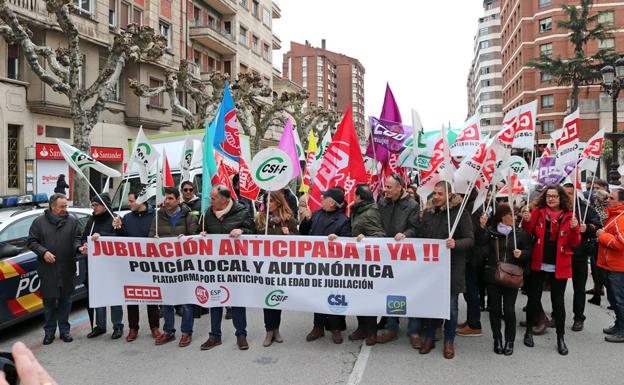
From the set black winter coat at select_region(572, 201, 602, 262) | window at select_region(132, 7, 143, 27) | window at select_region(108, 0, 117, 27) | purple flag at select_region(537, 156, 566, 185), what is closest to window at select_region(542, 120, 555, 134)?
window at select_region(132, 7, 143, 27)

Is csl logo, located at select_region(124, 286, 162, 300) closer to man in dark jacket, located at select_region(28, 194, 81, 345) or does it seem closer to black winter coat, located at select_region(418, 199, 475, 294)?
man in dark jacket, located at select_region(28, 194, 81, 345)

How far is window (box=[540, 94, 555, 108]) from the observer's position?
58503 millimetres

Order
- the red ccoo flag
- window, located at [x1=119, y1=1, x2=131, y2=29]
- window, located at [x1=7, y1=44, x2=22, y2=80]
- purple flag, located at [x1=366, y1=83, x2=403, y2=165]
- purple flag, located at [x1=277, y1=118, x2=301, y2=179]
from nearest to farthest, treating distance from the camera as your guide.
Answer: the red ccoo flag, purple flag, located at [x1=277, y1=118, x2=301, y2=179], purple flag, located at [x1=366, y1=83, x2=403, y2=165], window, located at [x1=7, y1=44, x2=22, y2=80], window, located at [x1=119, y1=1, x2=131, y2=29]

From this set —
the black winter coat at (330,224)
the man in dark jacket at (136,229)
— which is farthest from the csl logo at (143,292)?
the black winter coat at (330,224)

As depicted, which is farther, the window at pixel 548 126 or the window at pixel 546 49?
the window at pixel 548 126

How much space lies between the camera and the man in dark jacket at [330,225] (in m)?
6.00

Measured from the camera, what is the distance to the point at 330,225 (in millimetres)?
6023

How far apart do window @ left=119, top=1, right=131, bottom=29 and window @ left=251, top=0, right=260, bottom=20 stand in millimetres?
16982

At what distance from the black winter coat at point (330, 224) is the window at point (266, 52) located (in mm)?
40031

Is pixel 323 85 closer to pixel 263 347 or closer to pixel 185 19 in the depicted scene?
pixel 185 19

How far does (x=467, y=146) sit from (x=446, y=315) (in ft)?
12.6

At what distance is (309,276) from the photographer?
5941mm

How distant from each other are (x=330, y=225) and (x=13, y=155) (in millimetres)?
18513

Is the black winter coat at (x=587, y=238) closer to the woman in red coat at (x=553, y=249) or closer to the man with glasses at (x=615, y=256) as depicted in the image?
the man with glasses at (x=615, y=256)
